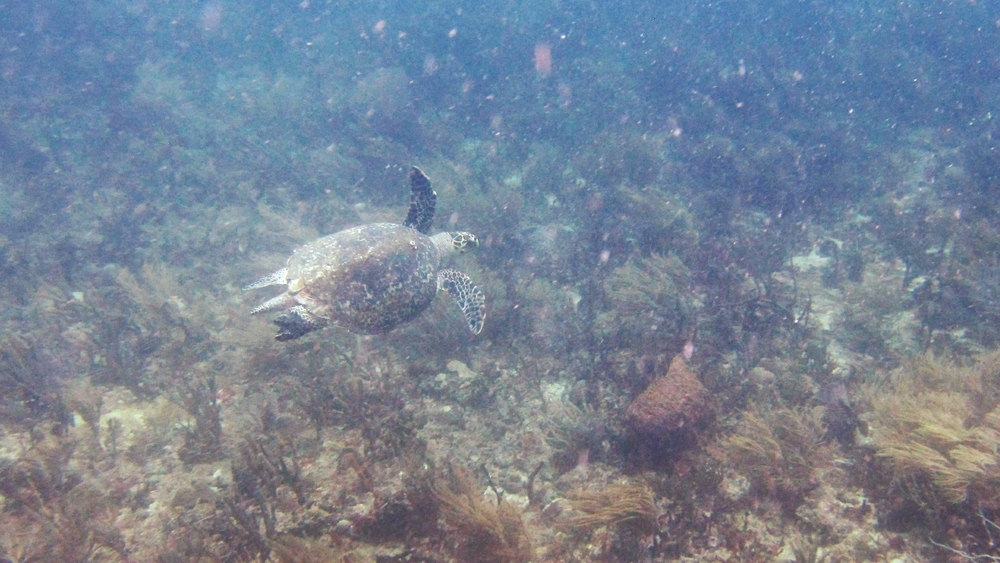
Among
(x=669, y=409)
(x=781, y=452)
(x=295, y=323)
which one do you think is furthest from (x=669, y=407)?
(x=295, y=323)

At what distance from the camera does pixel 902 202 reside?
10.5m

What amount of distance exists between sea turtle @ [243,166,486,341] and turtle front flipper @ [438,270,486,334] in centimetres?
6

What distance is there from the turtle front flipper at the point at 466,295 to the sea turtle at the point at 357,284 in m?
0.06

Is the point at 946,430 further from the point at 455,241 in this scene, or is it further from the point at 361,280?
the point at 455,241

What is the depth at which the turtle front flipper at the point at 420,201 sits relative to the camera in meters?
5.97

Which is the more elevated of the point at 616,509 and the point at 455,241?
the point at 455,241

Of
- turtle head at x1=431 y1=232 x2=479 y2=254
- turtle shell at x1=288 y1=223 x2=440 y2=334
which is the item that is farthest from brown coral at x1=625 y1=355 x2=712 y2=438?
turtle head at x1=431 y1=232 x2=479 y2=254

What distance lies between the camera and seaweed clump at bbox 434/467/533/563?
3193 mm

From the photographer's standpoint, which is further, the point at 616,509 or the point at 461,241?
the point at 461,241

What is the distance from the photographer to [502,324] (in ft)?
21.0

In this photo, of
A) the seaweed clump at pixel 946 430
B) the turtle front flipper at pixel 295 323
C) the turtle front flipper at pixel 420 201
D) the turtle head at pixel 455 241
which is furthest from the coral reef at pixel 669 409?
the turtle front flipper at pixel 420 201

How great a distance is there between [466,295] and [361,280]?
1523mm

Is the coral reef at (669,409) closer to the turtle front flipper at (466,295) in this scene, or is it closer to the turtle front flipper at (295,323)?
the turtle front flipper at (466,295)

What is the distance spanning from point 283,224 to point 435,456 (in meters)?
Result: 7.43
